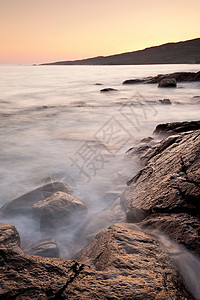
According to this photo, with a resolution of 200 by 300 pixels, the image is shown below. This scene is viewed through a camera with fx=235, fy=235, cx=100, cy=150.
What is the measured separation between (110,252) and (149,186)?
117cm

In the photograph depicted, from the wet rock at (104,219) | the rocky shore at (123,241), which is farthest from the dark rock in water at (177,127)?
the wet rock at (104,219)

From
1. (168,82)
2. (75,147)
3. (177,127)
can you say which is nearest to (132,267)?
(177,127)

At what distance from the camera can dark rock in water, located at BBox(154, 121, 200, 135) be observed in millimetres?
4635

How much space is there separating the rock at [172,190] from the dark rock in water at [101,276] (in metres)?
0.36

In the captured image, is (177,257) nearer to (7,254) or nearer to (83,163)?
(7,254)

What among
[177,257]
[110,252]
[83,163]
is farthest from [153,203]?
[83,163]

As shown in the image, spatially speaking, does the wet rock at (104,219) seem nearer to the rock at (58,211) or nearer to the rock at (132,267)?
the rock at (58,211)

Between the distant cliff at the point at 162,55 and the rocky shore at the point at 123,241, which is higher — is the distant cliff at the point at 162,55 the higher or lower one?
the higher one

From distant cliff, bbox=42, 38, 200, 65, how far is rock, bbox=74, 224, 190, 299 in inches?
4137

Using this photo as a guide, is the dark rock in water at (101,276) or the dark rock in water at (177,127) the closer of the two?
the dark rock in water at (101,276)

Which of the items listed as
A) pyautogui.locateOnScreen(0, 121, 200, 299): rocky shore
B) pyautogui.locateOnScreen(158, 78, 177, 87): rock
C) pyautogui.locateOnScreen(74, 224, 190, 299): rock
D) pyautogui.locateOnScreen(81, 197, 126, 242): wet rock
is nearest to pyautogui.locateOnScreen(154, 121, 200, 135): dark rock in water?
pyautogui.locateOnScreen(0, 121, 200, 299): rocky shore

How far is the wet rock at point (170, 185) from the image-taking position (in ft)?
7.23

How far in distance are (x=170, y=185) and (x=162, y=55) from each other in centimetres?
12441

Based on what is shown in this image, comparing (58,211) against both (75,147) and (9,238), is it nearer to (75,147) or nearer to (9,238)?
(9,238)
